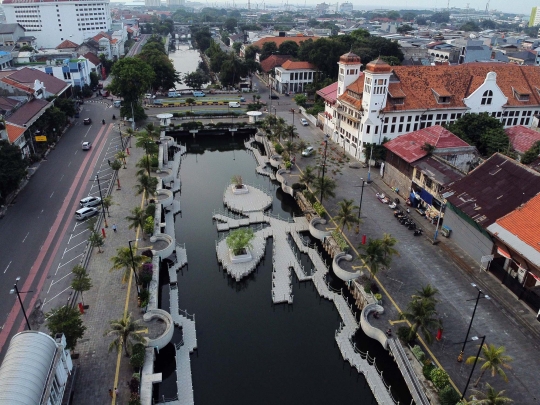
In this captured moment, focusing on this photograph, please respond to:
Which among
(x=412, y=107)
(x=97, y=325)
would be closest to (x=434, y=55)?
(x=412, y=107)

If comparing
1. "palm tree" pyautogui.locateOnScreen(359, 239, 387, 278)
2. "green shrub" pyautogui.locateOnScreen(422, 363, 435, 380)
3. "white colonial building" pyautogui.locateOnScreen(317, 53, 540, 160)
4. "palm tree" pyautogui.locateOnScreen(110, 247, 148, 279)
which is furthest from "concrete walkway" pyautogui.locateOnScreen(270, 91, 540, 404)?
"palm tree" pyautogui.locateOnScreen(110, 247, 148, 279)

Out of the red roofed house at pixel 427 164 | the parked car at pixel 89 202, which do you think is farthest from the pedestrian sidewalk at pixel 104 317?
the red roofed house at pixel 427 164

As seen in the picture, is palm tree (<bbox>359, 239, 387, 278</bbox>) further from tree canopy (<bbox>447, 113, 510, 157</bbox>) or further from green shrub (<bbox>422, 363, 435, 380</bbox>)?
tree canopy (<bbox>447, 113, 510, 157</bbox>)

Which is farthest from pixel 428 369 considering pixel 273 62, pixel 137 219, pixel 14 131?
pixel 273 62

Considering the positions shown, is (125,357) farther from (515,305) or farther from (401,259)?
(515,305)

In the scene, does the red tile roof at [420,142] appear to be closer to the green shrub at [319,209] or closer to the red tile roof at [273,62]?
the green shrub at [319,209]

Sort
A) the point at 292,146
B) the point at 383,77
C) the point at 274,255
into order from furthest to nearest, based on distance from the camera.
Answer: the point at 292,146 < the point at 383,77 < the point at 274,255
